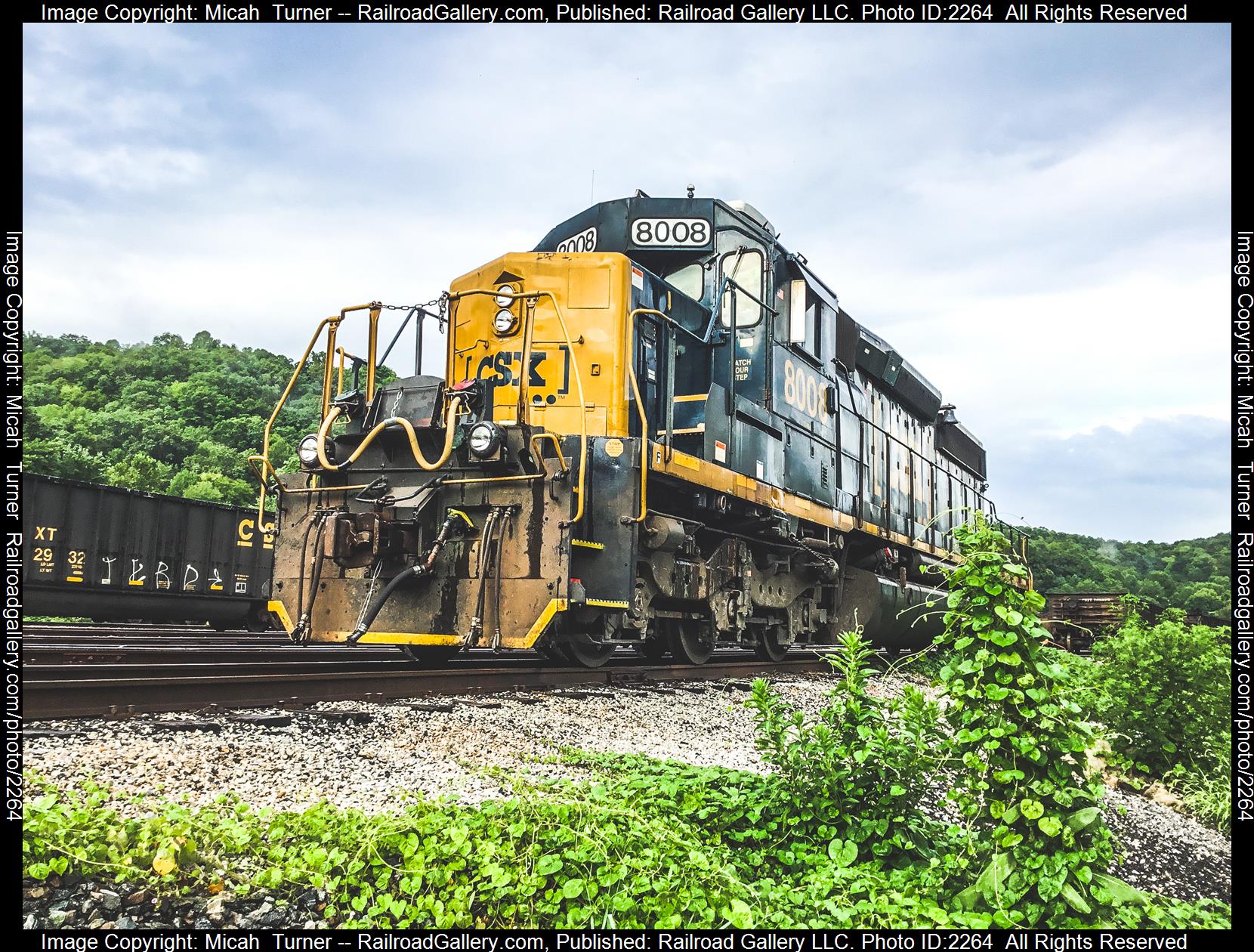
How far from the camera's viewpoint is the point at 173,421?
51250 millimetres

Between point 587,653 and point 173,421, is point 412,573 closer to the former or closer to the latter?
point 587,653

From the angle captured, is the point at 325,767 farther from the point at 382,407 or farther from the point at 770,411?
the point at 770,411

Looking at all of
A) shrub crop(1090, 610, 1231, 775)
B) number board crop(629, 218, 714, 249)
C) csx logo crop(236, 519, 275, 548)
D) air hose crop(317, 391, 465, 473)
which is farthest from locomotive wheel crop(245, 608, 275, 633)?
shrub crop(1090, 610, 1231, 775)

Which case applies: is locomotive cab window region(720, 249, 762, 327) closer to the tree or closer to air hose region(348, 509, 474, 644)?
air hose region(348, 509, 474, 644)

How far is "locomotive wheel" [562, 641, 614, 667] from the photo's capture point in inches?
299

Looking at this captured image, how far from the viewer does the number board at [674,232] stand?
8109 mm

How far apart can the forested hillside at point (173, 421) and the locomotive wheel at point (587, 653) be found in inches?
655

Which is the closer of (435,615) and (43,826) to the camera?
(43,826)

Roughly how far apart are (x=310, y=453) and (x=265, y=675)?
166 cm

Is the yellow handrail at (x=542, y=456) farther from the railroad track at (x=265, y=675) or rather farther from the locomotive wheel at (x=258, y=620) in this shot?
the locomotive wheel at (x=258, y=620)

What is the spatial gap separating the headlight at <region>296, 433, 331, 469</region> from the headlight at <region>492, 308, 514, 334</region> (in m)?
1.70

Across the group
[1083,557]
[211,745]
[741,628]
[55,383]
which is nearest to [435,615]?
[211,745]
